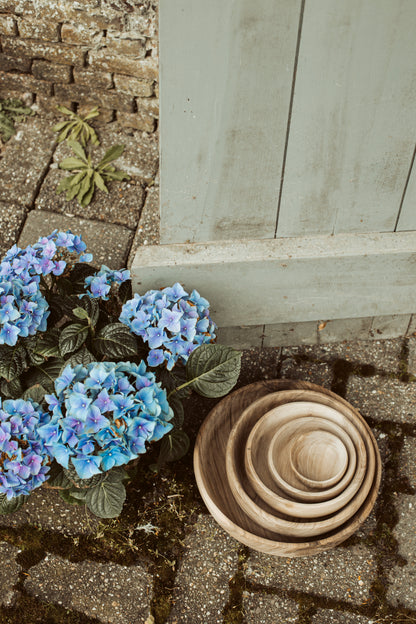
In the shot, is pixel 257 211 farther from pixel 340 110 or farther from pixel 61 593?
pixel 61 593

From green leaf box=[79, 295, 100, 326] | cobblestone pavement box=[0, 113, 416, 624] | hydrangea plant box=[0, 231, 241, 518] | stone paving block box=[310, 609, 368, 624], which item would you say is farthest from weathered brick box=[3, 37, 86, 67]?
stone paving block box=[310, 609, 368, 624]

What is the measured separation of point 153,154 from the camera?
2.68 meters

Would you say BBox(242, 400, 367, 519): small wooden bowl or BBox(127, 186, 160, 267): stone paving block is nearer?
BBox(242, 400, 367, 519): small wooden bowl

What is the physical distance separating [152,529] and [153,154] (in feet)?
5.60

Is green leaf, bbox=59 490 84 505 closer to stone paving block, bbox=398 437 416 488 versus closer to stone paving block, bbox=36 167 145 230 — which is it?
stone paving block, bbox=398 437 416 488

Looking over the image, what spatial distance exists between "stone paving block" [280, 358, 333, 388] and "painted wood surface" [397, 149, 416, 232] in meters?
0.62

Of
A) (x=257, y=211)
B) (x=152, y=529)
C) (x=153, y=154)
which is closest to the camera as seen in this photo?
(x=257, y=211)

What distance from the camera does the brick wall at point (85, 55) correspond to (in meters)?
2.43

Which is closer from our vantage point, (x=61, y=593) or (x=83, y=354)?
(x=83, y=354)

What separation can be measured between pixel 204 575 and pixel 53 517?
514 millimetres

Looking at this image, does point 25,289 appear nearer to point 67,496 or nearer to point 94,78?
point 67,496

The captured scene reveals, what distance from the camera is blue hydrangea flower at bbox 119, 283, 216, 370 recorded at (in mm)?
1526

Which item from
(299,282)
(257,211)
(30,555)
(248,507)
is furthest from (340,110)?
(30,555)

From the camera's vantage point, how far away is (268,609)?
64.7 inches
